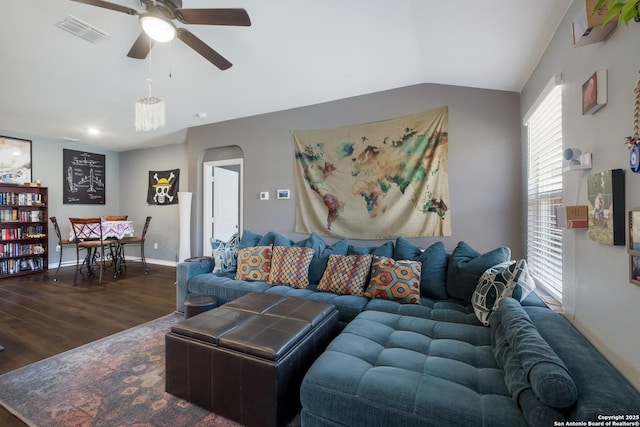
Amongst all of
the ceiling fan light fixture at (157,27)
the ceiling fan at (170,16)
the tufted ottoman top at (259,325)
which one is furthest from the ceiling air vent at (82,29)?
the tufted ottoman top at (259,325)

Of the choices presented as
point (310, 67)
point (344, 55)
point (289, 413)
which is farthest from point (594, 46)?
point (289, 413)

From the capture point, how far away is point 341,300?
222 centimetres

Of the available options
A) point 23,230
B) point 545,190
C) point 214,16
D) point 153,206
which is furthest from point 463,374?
point 23,230

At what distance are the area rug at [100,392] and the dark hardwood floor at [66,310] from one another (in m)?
0.12

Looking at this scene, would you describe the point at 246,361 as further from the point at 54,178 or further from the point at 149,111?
the point at 54,178

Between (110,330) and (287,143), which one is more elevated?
(287,143)

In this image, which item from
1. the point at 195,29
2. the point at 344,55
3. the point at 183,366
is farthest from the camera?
the point at 344,55

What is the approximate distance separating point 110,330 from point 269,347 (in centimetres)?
213

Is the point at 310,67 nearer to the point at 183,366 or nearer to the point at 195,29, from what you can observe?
the point at 195,29

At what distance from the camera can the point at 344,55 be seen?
7.94 ft

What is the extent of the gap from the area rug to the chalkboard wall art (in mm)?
4774

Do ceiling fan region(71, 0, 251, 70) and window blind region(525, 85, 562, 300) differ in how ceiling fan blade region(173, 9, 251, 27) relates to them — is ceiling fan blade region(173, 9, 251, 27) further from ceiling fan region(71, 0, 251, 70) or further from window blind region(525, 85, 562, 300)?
A: window blind region(525, 85, 562, 300)

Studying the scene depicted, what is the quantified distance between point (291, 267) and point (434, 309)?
4.39 feet

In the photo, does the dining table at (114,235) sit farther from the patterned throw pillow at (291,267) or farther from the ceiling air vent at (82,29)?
the patterned throw pillow at (291,267)
